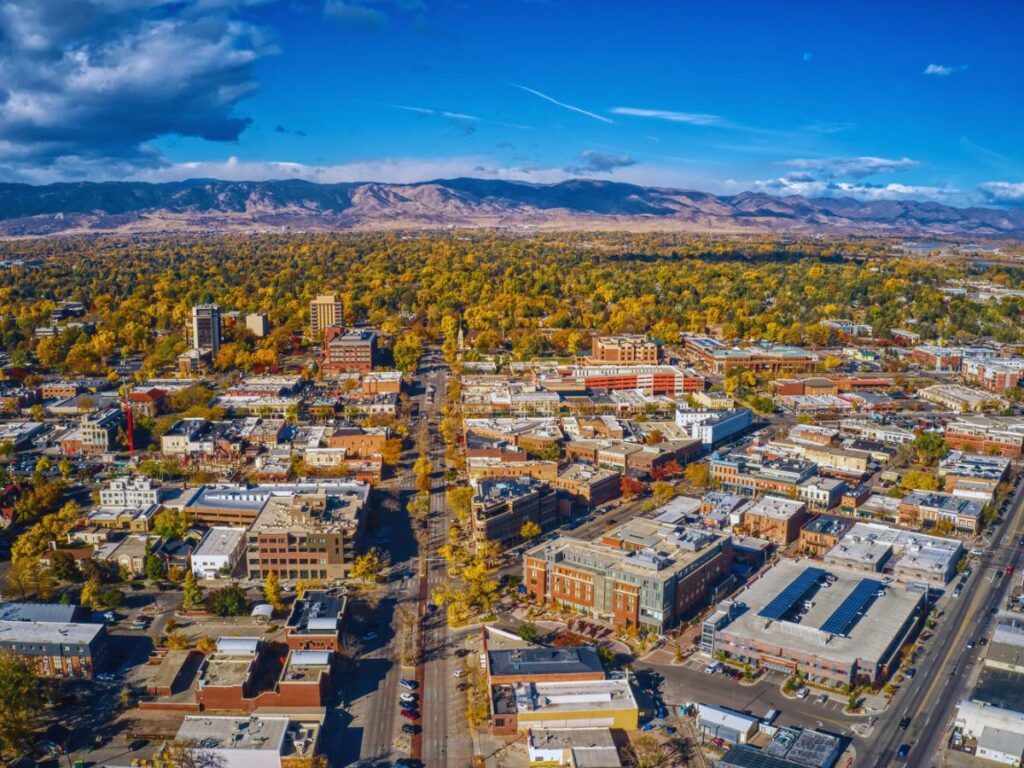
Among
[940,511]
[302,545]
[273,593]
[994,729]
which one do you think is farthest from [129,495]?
[940,511]

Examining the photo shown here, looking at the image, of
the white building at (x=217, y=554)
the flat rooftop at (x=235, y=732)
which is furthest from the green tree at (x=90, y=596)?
the flat rooftop at (x=235, y=732)

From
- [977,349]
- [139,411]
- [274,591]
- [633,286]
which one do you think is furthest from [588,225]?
[274,591]

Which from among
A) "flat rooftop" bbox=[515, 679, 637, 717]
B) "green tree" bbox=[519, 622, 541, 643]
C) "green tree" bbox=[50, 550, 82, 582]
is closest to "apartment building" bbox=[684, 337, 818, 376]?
"green tree" bbox=[519, 622, 541, 643]

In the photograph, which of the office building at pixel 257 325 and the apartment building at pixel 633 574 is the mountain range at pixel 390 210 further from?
the apartment building at pixel 633 574

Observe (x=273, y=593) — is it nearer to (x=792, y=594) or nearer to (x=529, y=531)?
(x=529, y=531)

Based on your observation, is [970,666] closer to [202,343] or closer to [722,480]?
[722,480]

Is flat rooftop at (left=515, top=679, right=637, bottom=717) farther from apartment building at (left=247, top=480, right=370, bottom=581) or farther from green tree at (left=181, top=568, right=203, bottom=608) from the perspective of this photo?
green tree at (left=181, top=568, right=203, bottom=608)
